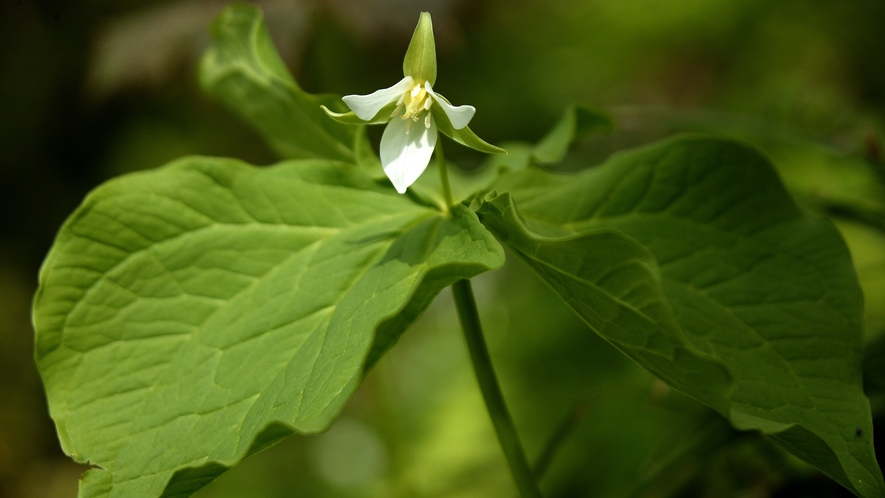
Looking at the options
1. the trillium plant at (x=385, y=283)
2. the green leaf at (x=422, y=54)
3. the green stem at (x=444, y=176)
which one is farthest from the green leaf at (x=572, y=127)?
the green leaf at (x=422, y=54)

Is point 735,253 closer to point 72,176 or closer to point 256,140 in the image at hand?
point 256,140

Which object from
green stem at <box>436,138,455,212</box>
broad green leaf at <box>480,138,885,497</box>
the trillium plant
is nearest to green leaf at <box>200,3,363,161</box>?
the trillium plant

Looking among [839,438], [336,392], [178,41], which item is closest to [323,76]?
[178,41]

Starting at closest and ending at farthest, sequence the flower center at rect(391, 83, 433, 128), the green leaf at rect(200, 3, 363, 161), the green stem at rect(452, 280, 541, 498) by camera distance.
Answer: the flower center at rect(391, 83, 433, 128), the green stem at rect(452, 280, 541, 498), the green leaf at rect(200, 3, 363, 161)

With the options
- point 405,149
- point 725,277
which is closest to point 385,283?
point 405,149

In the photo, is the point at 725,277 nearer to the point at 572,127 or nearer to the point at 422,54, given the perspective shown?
the point at 572,127

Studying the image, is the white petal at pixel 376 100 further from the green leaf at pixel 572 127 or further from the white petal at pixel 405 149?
the green leaf at pixel 572 127

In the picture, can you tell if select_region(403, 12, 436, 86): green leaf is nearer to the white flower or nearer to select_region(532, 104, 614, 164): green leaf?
the white flower
